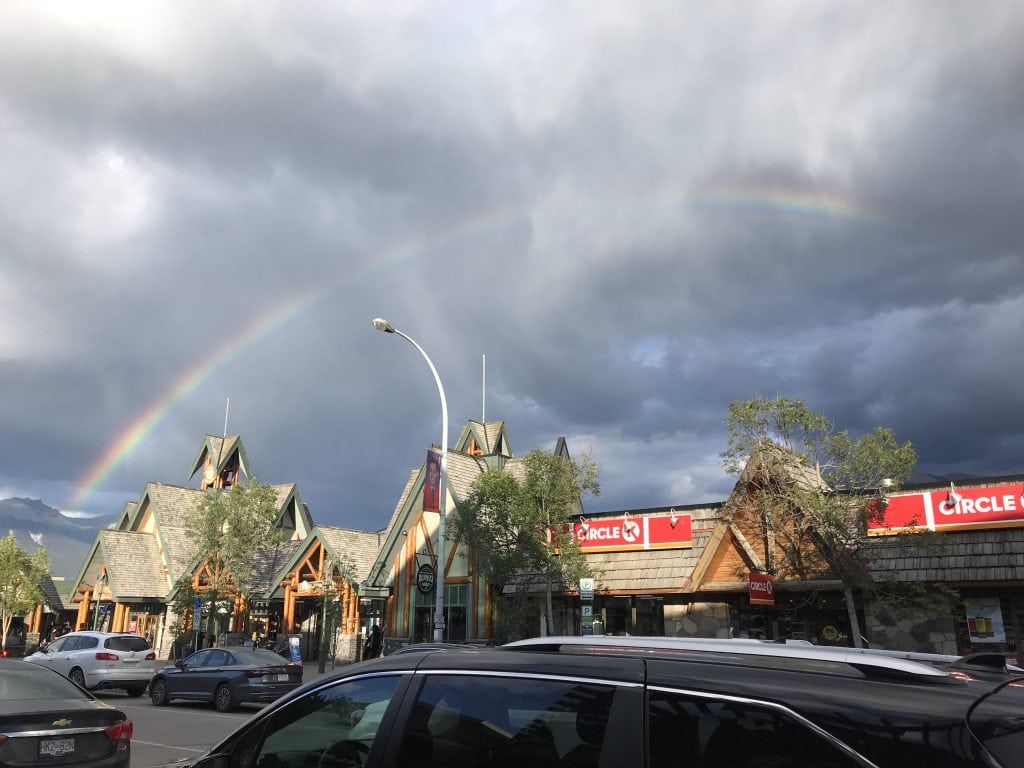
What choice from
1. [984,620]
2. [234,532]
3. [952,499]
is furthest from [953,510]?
[234,532]

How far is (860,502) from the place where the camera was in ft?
57.7

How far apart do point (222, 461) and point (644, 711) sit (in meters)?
50.4

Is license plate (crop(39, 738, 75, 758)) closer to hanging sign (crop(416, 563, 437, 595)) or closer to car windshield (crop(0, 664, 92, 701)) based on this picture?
car windshield (crop(0, 664, 92, 701))

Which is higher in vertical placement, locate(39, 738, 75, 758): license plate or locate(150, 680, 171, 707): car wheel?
locate(39, 738, 75, 758): license plate

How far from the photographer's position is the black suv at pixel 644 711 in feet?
7.68

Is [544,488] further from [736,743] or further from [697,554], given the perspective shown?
[736,743]

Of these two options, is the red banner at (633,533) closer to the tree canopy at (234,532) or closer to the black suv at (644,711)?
the tree canopy at (234,532)

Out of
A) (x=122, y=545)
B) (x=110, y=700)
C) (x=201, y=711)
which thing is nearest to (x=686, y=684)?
(x=201, y=711)

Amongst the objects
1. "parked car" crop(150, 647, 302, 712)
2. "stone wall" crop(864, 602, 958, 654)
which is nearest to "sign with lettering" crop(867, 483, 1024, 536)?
"stone wall" crop(864, 602, 958, 654)

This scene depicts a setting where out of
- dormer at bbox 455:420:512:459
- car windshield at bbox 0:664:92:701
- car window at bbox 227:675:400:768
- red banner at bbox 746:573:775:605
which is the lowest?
car windshield at bbox 0:664:92:701

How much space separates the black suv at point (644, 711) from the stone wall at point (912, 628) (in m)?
17.5

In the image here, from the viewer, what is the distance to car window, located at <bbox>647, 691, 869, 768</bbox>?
2.39 m

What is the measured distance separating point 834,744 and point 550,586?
20.7 metres

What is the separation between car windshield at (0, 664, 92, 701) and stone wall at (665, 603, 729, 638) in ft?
52.9
